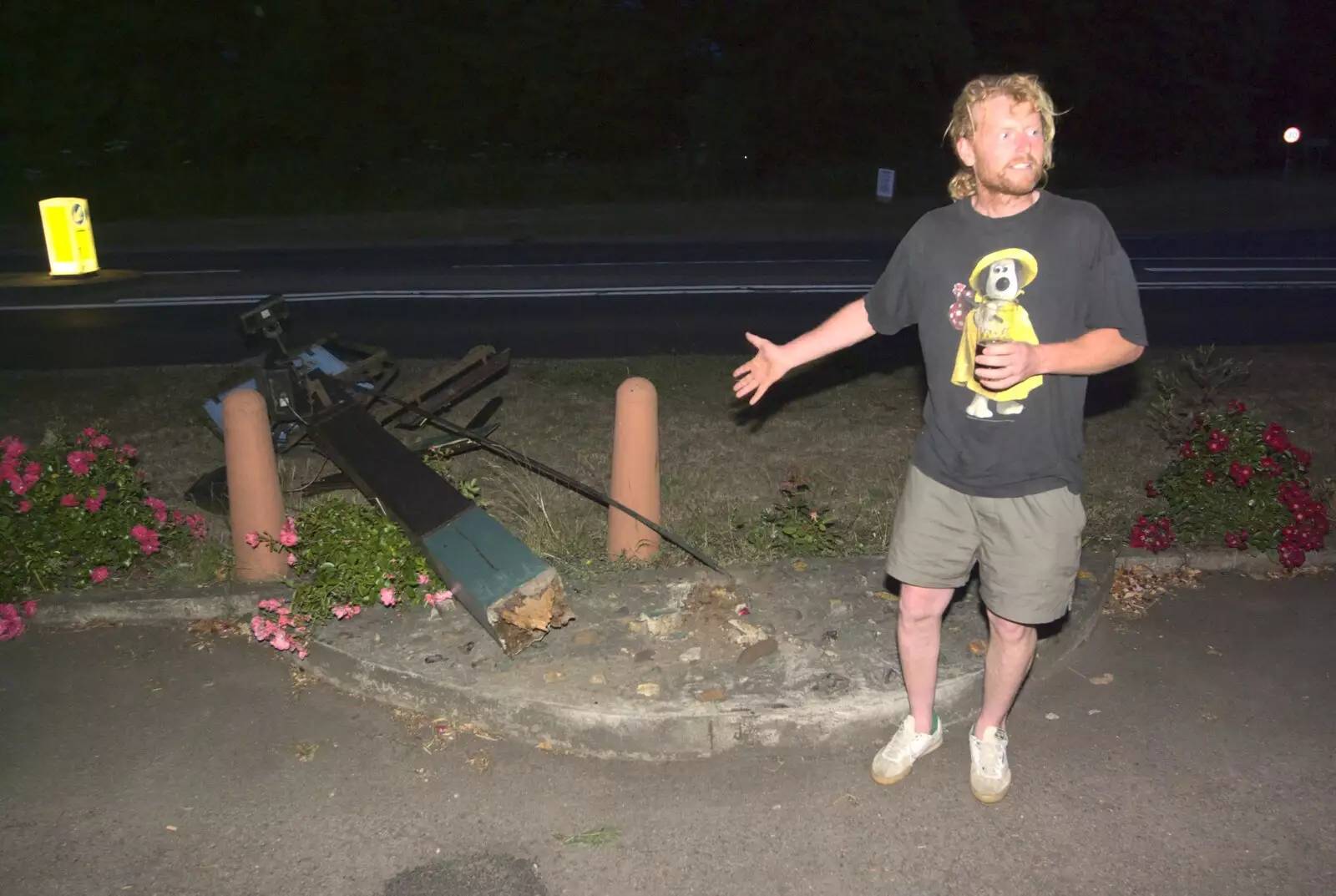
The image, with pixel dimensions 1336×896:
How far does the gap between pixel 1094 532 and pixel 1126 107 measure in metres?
27.6

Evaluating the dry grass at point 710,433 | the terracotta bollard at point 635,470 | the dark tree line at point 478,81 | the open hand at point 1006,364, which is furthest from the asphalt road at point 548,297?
the dark tree line at point 478,81

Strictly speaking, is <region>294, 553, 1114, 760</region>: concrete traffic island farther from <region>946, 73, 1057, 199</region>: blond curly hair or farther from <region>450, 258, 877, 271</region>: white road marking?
<region>450, 258, 877, 271</region>: white road marking

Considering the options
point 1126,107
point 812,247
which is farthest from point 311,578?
point 1126,107

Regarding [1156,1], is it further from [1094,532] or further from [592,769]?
[592,769]

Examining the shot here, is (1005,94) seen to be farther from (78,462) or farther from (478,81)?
(478,81)

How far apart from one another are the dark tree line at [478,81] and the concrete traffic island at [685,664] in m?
21.5

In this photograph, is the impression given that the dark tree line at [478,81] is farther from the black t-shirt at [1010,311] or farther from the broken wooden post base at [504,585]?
the black t-shirt at [1010,311]

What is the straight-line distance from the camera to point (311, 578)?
4.93 m

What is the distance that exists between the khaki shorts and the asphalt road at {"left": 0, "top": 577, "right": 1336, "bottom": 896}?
75 cm

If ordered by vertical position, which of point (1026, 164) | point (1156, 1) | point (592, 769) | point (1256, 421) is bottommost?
point (592, 769)

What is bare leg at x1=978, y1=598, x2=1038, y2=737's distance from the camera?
360cm

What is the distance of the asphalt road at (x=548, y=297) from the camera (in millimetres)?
10648

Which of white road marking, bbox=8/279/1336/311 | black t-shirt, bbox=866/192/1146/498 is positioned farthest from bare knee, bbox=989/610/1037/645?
white road marking, bbox=8/279/1336/311

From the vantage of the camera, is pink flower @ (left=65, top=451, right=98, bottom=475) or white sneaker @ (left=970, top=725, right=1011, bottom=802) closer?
white sneaker @ (left=970, top=725, right=1011, bottom=802)
